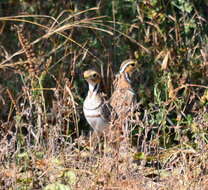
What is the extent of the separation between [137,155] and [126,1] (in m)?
2.88

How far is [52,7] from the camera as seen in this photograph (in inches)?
343

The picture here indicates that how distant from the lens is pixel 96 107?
6.93 meters

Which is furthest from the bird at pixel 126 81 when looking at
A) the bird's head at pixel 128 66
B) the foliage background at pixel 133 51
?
the foliage background at pixel 133 51

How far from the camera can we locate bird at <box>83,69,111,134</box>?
6.90 m

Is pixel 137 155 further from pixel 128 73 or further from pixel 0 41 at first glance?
pixel 0 41

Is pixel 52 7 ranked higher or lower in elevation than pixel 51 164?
higher

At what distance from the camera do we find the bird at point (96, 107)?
690 cm

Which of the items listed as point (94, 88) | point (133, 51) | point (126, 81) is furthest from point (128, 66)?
point (133, 51)

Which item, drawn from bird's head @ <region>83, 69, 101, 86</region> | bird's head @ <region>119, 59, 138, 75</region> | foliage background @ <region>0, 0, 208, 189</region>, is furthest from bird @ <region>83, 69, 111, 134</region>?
bird's head @ <region>119, 59, 138, 75</region>

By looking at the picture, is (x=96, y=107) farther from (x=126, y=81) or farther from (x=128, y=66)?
(x=128, y=66)

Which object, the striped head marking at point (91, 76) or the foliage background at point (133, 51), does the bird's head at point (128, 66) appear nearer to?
the foliage background at point (133, 51)

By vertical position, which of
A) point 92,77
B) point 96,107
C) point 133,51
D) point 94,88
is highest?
point 133,51

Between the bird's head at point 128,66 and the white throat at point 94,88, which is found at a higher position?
the bird's head at point 128,66

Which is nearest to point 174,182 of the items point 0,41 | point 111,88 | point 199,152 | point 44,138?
point 199,152
